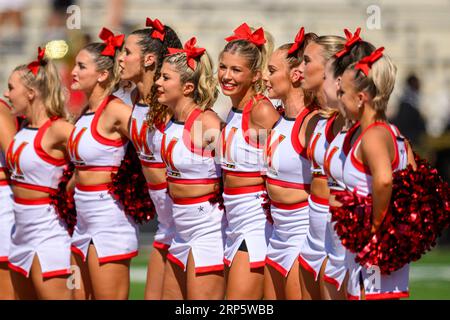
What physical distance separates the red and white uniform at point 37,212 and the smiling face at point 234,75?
1.25m

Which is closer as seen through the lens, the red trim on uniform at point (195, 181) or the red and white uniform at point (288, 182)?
the red and white uniform at point (288, 182)

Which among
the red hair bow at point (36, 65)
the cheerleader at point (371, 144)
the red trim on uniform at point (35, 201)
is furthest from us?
the red hair bow at point (36, 65)

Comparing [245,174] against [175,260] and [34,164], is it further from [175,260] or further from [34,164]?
[34,164]

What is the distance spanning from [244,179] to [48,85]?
1563mm

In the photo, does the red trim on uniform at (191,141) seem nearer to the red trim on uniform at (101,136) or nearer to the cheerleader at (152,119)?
the cheerleader at (152,119)

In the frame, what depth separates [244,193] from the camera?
6.71 metres

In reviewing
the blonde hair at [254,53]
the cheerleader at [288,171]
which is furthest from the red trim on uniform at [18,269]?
the blonde hair at [254,53]

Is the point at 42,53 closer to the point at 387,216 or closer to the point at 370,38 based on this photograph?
the point at 387,216

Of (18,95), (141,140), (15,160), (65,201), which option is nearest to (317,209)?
(141,140)

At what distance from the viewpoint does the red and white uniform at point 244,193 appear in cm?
669

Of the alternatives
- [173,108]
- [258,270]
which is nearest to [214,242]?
[258,270]

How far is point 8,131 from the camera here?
24.9ft

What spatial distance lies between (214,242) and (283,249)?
50 cm
